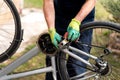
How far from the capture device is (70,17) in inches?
158

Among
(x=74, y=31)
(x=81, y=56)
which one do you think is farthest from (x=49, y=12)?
(x=81, y=56)

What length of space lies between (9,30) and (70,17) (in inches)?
29.7

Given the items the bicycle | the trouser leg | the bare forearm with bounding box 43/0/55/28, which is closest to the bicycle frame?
the bicycle

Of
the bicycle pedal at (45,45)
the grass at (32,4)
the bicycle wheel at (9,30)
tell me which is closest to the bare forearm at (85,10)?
the bicycle pedal at (45,45)

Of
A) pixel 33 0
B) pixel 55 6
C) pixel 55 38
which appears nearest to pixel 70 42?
pixel 55 38

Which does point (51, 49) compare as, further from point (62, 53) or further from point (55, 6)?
point (55, 6)

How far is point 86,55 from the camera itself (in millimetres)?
3619

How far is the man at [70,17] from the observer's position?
11.7 ft

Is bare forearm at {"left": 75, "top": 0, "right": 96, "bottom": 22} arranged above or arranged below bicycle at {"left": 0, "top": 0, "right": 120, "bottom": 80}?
above

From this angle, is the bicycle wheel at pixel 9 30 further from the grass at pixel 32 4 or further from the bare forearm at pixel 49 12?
the grass at pixel 32 4

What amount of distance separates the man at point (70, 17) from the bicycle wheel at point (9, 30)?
0.40 m

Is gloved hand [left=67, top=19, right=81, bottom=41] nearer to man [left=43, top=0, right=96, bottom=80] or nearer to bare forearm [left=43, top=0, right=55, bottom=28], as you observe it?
man [left=43, top=0, right=96, bottom=80]

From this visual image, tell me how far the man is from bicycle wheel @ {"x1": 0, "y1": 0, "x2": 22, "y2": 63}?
15.8 inches

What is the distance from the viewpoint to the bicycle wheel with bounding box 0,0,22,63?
4.03 m
